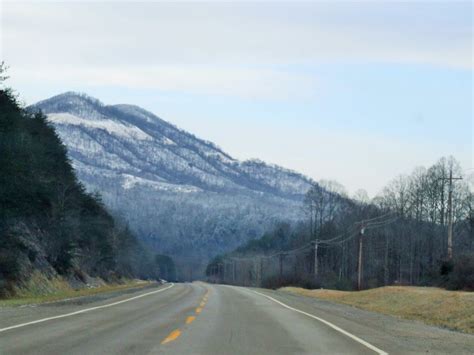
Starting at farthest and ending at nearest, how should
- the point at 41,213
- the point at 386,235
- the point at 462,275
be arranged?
the point at 386,235, the point at 41,213, the point at 462,275

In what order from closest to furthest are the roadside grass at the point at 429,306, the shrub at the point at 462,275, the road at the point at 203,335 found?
the road at the point at 203,335 < the roadside grass at the point at 429,306 < the shrub at the point at 462,275

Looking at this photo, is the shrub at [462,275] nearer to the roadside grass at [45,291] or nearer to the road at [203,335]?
the roadside grass at [45,291]

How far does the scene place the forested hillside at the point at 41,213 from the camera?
41.3 m

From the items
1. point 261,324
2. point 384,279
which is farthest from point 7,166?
point 384,279

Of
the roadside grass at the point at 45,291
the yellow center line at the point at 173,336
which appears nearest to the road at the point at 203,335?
the yellow center line at the point at 173,336

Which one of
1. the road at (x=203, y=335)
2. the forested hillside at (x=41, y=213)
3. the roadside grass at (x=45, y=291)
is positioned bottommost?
the roadside grass at (x=45, y=291)

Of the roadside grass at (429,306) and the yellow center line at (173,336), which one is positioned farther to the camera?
the roadside grass at (429,306)

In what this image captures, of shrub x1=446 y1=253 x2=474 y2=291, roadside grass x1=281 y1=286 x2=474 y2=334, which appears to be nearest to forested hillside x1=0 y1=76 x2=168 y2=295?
roadside grass x1=281 y1=286 x2=474 y2=334

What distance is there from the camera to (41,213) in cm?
5359

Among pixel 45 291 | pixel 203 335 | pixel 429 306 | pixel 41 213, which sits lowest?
pixel 45 291

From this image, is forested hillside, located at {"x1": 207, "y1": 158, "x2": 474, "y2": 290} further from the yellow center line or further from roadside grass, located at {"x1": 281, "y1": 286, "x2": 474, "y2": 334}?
the yellow center line

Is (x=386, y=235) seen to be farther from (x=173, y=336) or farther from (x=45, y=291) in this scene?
(x=173, y=336)

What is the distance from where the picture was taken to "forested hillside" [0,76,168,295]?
41.3 meters

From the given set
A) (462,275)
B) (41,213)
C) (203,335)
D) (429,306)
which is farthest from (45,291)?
(203,335)
